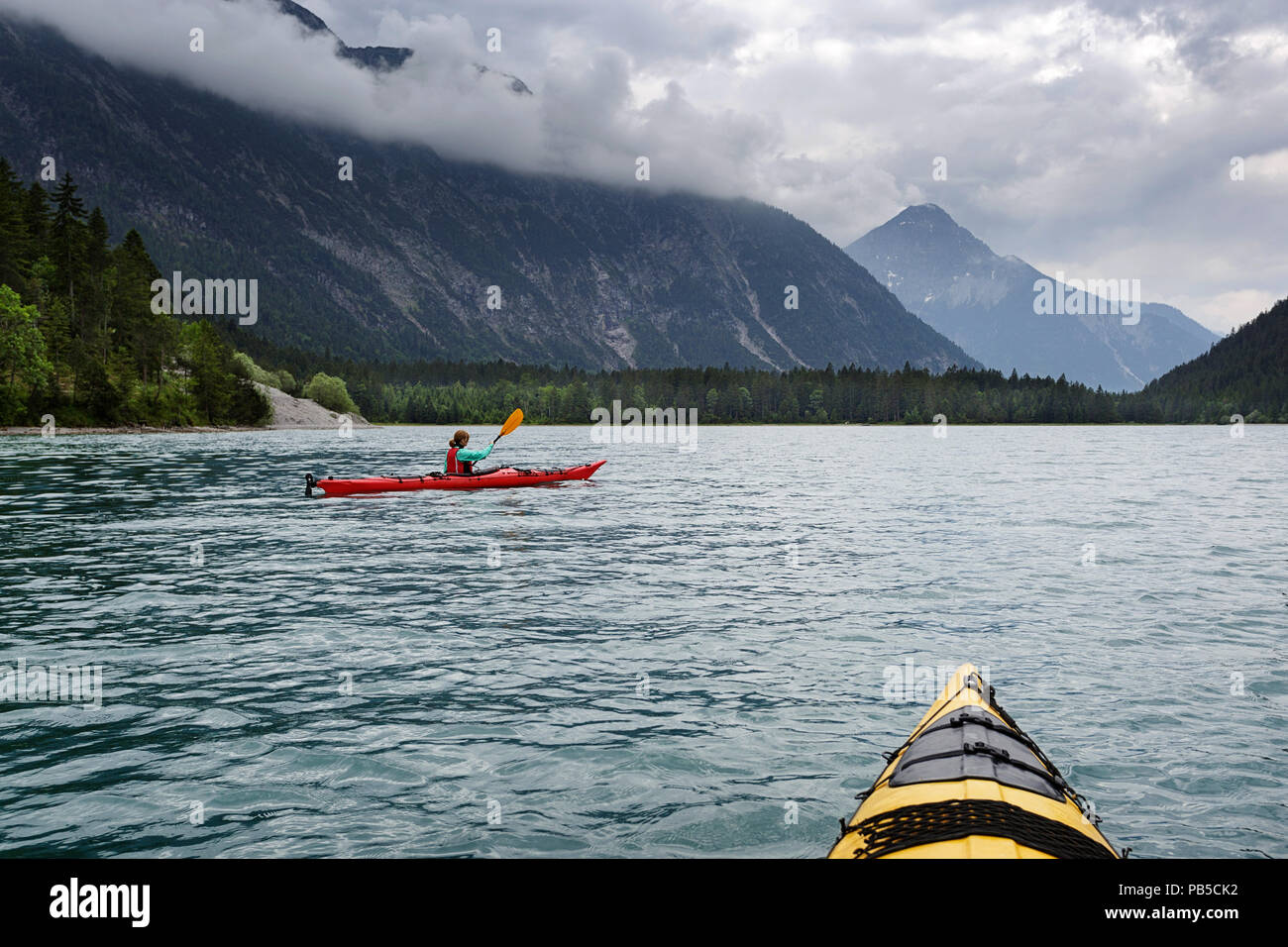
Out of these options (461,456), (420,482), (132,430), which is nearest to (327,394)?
(132,430)

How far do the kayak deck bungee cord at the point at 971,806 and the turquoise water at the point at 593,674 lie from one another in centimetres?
124

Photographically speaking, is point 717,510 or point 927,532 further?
point 717,510

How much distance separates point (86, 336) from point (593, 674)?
329 ft

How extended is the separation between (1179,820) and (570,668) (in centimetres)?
717

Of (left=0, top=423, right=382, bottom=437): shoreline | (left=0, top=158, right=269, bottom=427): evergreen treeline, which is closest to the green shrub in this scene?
(left=0, top=423, right=382, bottom=437): shoreline

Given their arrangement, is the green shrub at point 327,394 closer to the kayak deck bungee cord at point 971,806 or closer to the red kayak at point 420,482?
the red kayak at point 420,482

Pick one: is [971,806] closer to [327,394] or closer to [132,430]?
[132,430]

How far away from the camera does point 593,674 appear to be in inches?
457

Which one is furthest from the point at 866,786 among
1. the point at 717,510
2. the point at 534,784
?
the point at 717,510

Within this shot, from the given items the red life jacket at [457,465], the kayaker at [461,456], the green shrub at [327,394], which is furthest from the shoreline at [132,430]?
the kayaker at [461,456]
